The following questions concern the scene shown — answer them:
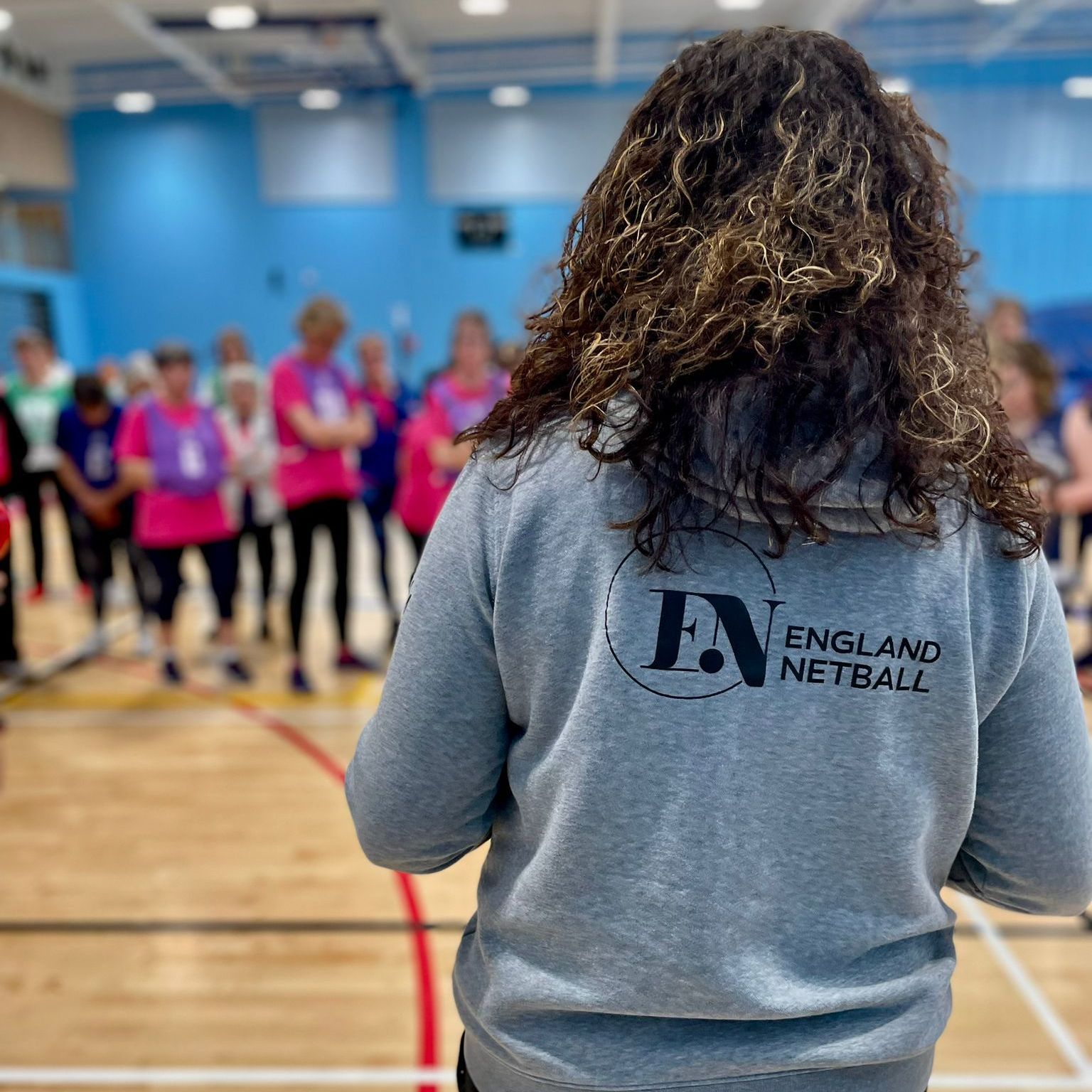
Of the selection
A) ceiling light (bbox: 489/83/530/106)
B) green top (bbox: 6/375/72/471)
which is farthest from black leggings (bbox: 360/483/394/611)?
ceiling light (bbox: 489/83/530/106)

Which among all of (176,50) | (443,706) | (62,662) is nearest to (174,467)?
(62,662)

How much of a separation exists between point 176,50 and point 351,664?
9.19 meters

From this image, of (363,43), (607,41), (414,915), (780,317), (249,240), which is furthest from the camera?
(249,240)

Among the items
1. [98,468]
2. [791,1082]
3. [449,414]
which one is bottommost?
[98,468]

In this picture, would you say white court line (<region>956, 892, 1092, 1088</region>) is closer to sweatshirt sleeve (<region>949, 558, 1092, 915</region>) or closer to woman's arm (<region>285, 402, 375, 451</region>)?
sweatshirt sleeve (<region>949, 558, 1092, 915</region>)

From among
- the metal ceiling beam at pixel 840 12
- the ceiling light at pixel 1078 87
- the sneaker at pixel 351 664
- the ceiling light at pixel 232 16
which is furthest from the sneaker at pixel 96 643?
the ceiling light at pixel 1078 87

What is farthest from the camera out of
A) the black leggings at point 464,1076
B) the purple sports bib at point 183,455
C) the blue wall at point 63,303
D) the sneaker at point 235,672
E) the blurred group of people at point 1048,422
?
the blue wall at point 63,303

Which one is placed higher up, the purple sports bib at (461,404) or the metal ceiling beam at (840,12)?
Result: the metal ceiling beam at (840,12)

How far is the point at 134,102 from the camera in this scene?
12930mm

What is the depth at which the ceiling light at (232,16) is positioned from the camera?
376 inches

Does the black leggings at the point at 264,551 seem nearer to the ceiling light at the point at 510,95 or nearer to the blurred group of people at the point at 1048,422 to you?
the blurred group of people at the point at 1048,422

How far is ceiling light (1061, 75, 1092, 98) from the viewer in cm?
729

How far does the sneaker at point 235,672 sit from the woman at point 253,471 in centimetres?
64

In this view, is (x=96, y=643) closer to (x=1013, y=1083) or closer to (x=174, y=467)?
(x=174, y=467)
